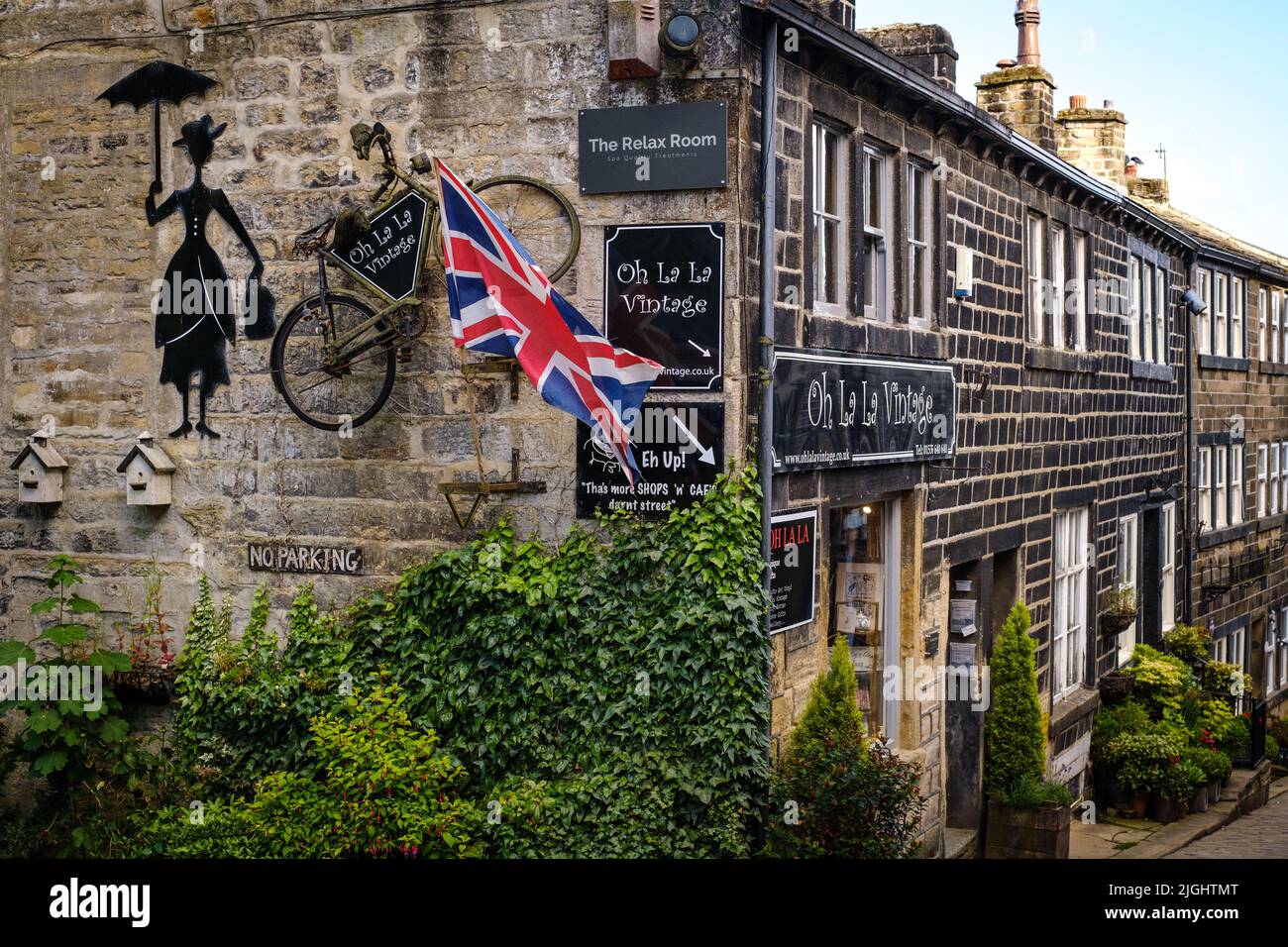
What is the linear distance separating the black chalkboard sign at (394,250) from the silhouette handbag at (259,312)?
2.42 feet

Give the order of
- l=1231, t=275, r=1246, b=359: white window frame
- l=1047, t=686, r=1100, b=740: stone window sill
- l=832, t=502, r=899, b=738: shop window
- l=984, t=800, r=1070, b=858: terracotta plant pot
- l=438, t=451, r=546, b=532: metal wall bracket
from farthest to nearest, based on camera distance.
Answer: l=1231, t=275, r=1246, b=359: white window frame → l=1047, t=686, r=1100, b=740: stone window sill → l=984, t=800, r=1070, b=858: terracotta plant pot → l=832, t=502, r=899, b=738: shop window → l=438, t=451, r=546, b=532: metal wall bracket

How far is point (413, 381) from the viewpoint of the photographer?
31.9ft

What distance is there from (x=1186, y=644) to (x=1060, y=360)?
6.07 metres

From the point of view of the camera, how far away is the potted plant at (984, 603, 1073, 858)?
1273cm

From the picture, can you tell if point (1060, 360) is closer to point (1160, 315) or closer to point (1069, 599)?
point (1069, 599)

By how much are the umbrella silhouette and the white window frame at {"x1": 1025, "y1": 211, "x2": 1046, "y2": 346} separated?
8495 millimetres

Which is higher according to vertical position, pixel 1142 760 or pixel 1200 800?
pixel 1142 760

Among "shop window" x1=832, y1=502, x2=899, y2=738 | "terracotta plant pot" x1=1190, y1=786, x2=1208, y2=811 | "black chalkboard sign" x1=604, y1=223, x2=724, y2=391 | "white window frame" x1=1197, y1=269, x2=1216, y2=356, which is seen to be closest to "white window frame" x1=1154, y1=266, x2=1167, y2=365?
"white window frame" x1=1197, y1=269, x2=1216, y2=356

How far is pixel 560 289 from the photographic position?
9242 mm

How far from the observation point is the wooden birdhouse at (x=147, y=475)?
10227 millimetres

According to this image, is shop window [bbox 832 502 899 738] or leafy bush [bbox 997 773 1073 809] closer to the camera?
shop window [bbox 832 502 899 738]

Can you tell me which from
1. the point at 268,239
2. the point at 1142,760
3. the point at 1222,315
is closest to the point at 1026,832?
the point at 1142,760

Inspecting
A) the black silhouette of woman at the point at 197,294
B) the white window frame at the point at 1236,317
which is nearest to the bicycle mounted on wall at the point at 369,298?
the black silhouette of woman at the point at 197,294

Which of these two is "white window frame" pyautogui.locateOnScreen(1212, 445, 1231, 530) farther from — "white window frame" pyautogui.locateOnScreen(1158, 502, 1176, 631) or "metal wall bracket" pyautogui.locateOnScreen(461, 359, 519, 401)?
"metal wall bracket" pyautogui.locateOnScreen(461, 359, 519, 401)
